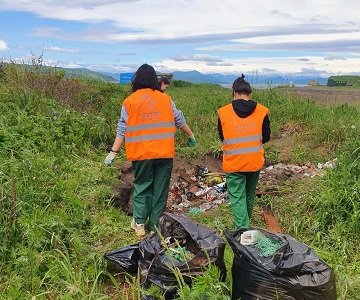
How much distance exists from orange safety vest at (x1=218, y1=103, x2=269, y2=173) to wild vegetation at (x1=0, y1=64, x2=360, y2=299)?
A: 738 millimetres

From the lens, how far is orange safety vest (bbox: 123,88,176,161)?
4.87 meters

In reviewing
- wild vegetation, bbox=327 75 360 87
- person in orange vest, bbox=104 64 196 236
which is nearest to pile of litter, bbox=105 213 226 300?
person in orange vest, bbox=104 64 196 236

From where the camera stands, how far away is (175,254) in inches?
132

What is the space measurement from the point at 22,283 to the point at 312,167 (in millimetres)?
4647

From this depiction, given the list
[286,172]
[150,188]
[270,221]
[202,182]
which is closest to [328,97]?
[286,172]

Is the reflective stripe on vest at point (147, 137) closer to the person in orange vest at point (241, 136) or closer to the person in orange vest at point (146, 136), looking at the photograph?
the person in orange vest at point (146, 136)

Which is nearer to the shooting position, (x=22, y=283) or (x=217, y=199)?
(x=22, y=283)

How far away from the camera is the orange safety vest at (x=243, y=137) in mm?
4777

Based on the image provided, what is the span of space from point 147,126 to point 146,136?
0.32ft

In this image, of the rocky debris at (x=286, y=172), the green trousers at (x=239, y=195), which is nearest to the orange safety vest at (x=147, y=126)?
the green trousers at (x=239, y=195)

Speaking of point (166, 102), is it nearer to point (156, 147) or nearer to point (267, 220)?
point (156, 147)

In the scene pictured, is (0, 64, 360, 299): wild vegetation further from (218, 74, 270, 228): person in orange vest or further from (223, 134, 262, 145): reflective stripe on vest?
(223, 134, 262, 145): reflective stripe on vest

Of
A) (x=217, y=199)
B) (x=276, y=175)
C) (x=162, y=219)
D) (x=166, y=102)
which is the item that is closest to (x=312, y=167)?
(x=276, y=175)

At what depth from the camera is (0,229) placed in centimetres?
413
